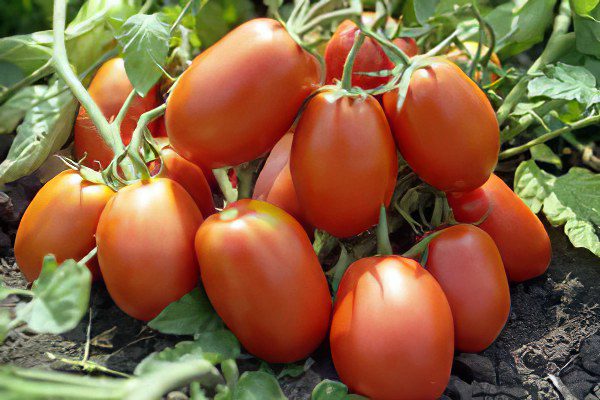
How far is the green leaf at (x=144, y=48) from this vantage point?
1.02 metres

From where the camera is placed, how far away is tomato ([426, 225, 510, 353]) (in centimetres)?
90

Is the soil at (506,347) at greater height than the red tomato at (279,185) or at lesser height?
lesser

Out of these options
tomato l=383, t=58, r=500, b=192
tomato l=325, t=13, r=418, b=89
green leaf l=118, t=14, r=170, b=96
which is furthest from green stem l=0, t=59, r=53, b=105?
tomato l=383, t=58, r=500, b=192

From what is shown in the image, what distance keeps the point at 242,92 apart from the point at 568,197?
0.61 m

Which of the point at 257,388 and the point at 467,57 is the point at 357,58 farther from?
the point at 257,388

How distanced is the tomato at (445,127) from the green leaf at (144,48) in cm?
33

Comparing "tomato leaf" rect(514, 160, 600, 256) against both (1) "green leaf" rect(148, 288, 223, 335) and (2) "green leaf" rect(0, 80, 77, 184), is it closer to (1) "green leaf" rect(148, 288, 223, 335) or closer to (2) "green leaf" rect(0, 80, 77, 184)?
(1) "green leaf" rect(148, 288, 223, 335)

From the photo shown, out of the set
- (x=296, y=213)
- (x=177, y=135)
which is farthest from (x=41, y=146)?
(x=296, y=213)

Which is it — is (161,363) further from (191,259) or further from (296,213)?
(296,213)

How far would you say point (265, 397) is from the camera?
767 millimetres

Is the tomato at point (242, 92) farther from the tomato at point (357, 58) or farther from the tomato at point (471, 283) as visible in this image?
the tomato at point (471, 283)

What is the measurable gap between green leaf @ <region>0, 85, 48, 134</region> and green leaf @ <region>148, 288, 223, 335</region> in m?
0.51

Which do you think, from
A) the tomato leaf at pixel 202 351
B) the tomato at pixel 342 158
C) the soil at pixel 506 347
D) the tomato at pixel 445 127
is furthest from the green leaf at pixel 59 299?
the tomato at pixel 445 127

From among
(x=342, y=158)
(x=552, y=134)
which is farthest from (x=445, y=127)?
(x=552, y=134)
